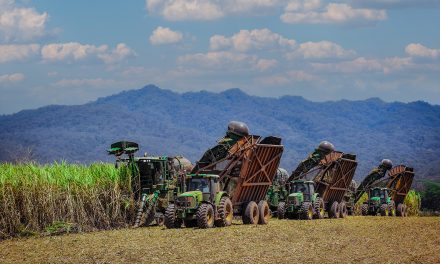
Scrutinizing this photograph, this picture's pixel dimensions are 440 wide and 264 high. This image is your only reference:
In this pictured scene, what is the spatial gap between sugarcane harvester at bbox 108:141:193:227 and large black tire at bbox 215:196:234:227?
3.36m

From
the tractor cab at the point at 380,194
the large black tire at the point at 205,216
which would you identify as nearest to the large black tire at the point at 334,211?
the tractor cab at the point at 380,194

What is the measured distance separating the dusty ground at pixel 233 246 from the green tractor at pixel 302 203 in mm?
8832

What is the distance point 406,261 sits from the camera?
19000 mm

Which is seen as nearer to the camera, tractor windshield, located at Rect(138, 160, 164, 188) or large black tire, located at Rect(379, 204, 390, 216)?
tractor windshield, located at Rect(138, 160, 164, 188)

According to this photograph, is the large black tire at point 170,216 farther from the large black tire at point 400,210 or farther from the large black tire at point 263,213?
the large black tire at point 400,210

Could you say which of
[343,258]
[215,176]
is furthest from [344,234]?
[343,258]

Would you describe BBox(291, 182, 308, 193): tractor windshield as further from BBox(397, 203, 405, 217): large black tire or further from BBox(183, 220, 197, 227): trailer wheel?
BBox(397, 203, 405, 217): large black tire

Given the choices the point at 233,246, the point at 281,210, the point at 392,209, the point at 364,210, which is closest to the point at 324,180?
the point at 281,210

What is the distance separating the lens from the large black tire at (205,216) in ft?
94.0

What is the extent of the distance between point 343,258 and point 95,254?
22.3 feet

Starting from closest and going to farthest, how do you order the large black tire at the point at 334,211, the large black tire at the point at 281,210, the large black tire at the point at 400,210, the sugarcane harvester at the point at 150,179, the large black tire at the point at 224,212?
the large black tire at the point at 224,212 → the sugarcane harvester at the point at 150,179 → the large black tire at the point at 281,210 → the large black tire at the point at 334,211 → the large black tire at the point at 400,210

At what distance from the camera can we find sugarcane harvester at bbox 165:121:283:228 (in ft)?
96.3

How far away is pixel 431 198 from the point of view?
7925 cm

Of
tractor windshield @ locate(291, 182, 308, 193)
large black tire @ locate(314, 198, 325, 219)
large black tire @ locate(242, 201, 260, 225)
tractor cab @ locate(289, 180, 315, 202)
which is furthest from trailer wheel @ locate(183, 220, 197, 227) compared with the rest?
large black tire @ locate(314, 198, 325, 219)
